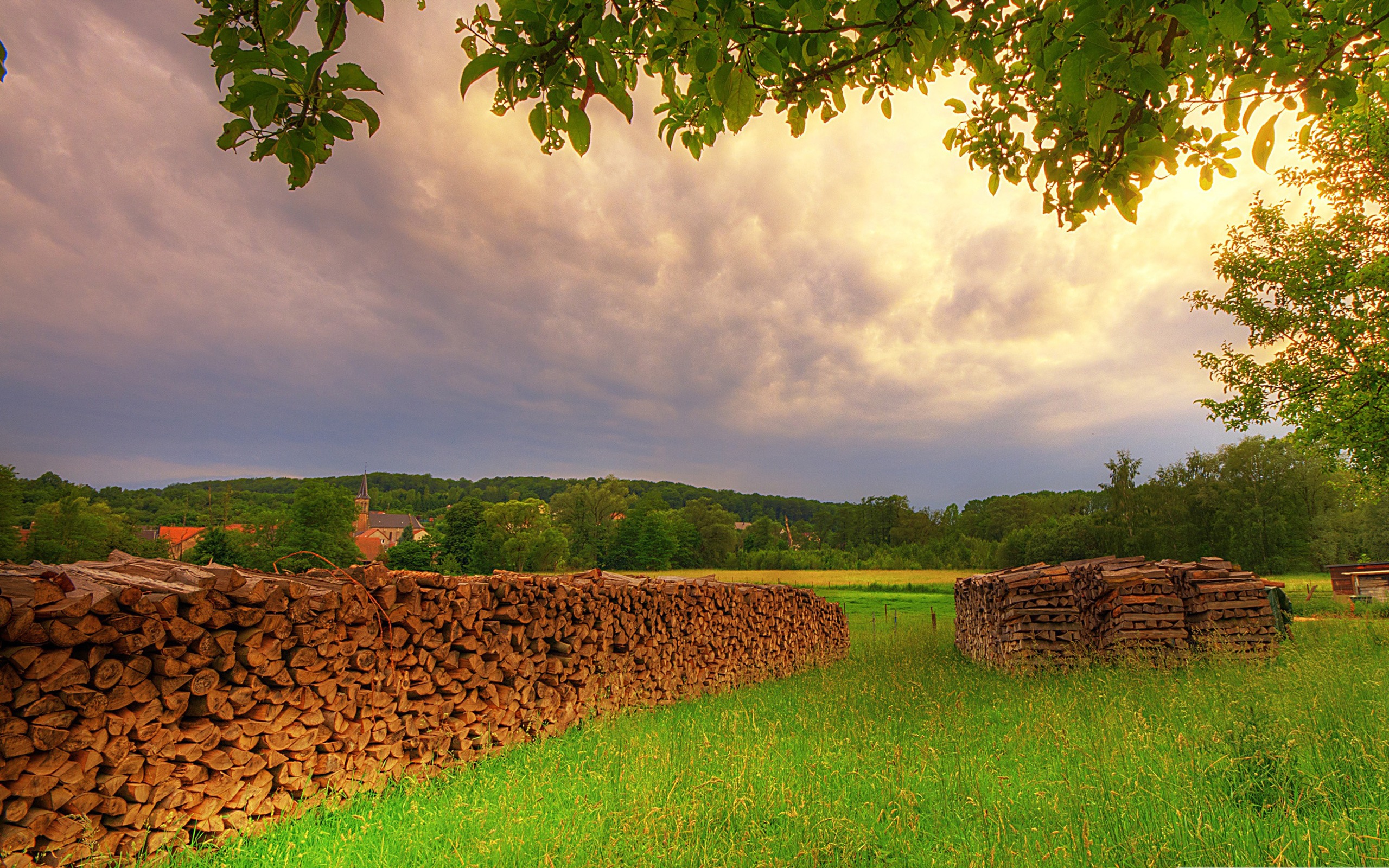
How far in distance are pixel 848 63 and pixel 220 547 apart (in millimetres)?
55354

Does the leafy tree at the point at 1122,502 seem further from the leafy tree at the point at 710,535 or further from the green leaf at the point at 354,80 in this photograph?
the green leaf at the point at 354,80

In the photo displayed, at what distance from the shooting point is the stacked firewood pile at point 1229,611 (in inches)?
368

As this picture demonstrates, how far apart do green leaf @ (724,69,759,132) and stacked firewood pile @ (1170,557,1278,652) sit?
11.4m

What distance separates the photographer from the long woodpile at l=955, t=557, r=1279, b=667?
943 centimetres

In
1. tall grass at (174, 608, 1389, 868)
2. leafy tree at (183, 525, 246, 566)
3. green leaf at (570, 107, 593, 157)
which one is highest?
green leaf at (570, 107, 593, 157)

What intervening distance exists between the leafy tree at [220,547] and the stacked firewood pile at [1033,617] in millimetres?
47523

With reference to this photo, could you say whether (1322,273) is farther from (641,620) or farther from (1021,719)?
(641,620)

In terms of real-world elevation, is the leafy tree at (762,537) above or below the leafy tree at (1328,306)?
below

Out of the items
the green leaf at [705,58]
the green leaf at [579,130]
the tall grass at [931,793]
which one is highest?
the green leaf at [705,58]

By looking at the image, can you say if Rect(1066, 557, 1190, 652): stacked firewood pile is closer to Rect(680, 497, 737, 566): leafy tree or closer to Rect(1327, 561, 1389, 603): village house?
Rect(1327, 561, 1389, 603): village house

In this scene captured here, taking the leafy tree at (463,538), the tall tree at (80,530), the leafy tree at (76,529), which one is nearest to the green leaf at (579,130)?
the tall tree at (80,530)

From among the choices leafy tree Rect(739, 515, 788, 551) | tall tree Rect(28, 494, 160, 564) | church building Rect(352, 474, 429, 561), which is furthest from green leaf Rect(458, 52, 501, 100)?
church building Rect(352, 474, 429, 561)

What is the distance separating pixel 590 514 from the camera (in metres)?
69.7

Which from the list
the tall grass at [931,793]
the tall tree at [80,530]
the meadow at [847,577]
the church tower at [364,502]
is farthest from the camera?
the church tower at [364,502]
